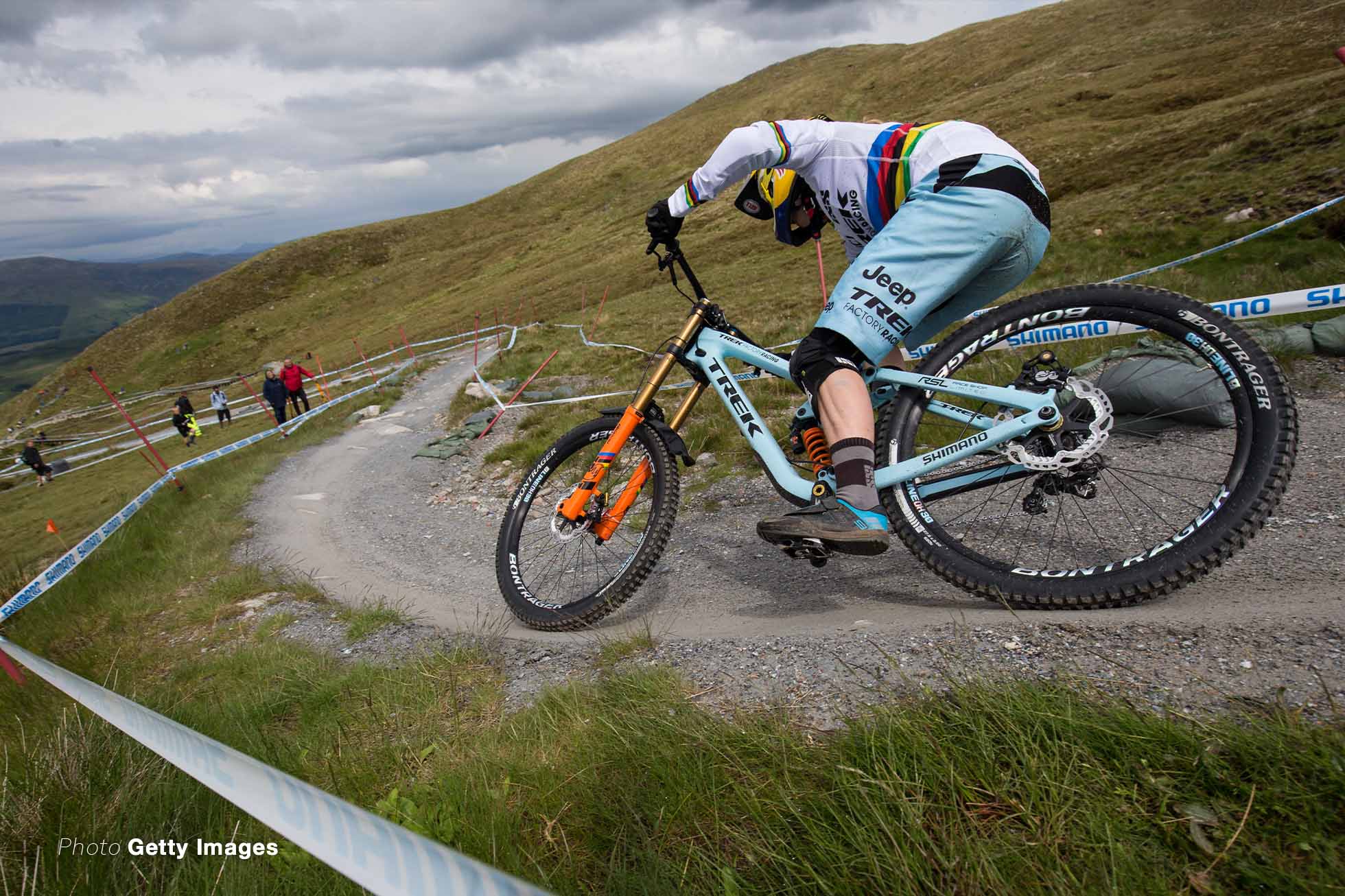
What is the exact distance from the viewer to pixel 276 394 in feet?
71.4

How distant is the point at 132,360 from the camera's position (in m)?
80.5

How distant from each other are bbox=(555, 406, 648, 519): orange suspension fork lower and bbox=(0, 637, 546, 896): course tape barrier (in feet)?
8.33

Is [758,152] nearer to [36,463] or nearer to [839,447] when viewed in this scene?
[839,447]

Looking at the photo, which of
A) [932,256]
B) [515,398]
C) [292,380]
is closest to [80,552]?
[515,398]

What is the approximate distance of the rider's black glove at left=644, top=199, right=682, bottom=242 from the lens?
4.03 metres

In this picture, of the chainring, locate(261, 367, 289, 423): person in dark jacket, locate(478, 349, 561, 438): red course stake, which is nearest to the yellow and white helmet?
the chainring

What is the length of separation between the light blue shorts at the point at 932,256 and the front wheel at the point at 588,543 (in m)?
1.58

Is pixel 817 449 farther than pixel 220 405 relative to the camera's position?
No

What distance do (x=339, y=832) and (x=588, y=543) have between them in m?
4.40

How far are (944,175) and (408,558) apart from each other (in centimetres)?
647

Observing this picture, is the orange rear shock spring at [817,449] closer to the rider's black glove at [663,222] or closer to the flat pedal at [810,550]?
the flat pedal at [810,550]

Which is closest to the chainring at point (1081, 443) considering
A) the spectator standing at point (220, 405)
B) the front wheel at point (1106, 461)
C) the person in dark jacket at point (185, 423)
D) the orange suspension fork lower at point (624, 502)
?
the front wheel at point (1106, 461)

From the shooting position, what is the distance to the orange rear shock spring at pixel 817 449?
400cm

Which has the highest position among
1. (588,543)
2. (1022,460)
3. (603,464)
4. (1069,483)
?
(603,464)
